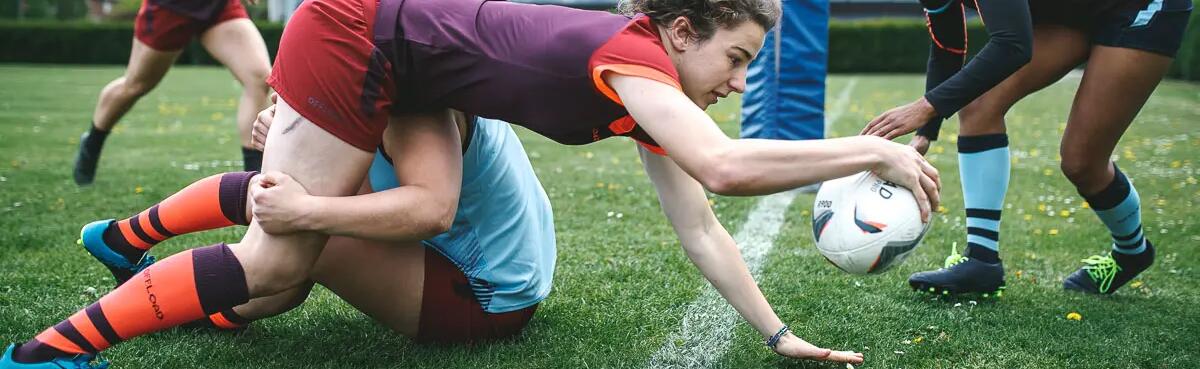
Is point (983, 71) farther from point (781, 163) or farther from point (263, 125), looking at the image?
point (263, 125)

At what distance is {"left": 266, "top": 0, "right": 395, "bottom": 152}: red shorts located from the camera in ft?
7.95

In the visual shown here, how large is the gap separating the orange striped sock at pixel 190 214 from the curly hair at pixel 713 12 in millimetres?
1309

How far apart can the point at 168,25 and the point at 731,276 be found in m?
3.90

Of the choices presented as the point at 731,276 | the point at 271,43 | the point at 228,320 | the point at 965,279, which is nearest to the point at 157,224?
the point at 228,320

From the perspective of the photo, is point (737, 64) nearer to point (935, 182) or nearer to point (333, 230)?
point (935, 182)

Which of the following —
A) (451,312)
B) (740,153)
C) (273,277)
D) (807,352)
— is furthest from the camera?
(451,312)

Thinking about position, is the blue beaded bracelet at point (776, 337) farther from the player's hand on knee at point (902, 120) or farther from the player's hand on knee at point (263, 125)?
the player's hand on knee at point (263, 125)

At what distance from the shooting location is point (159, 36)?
5359mm

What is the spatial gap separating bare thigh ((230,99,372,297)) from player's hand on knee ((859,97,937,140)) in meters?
1.56

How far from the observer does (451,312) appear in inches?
115

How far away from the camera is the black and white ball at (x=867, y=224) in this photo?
252cm

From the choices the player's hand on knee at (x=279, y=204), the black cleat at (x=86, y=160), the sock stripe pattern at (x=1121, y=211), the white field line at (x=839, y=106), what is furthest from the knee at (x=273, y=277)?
the white field line at (x=839, y=106)

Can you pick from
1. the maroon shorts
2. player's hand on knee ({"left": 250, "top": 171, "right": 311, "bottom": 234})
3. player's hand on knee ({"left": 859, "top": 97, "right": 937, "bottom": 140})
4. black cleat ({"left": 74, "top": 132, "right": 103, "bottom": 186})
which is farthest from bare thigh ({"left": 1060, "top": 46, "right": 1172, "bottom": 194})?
black cleat ({"left": 74, "top": 132, "right": 103, "bottom": 186})

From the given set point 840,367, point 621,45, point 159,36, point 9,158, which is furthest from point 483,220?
point 9,158
